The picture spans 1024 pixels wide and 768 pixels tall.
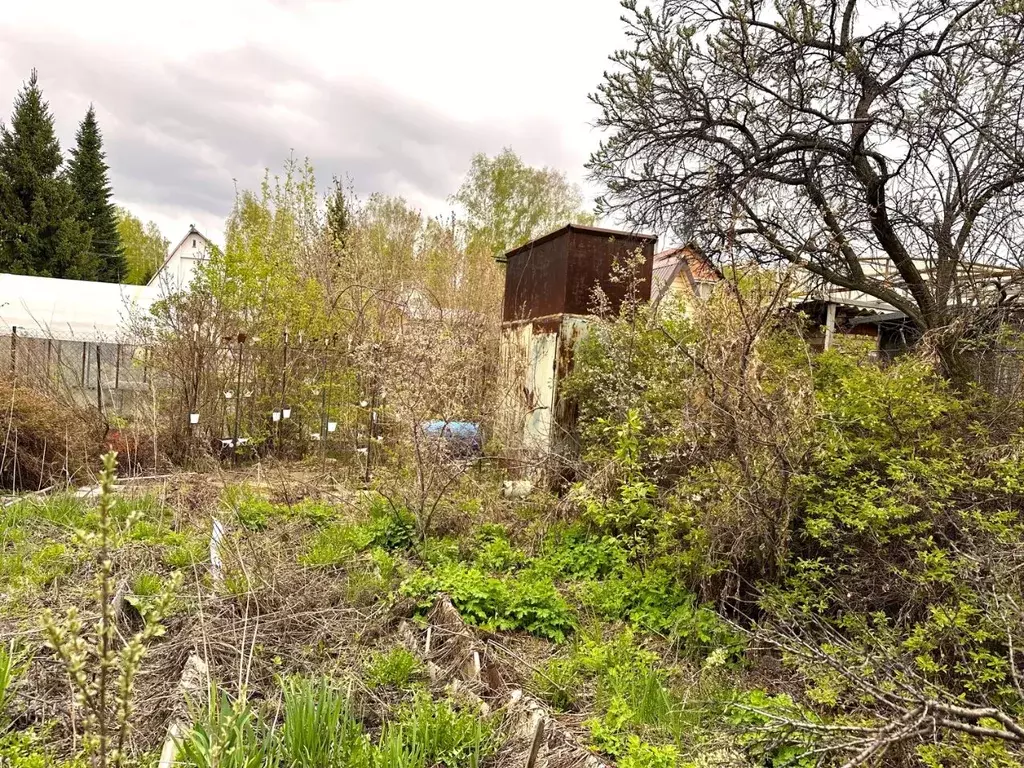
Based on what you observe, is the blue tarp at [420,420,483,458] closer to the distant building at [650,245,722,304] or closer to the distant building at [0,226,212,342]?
the distant building at [650,245,722,304]

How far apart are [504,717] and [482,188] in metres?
23.2

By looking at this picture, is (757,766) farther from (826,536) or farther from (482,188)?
(482,188)

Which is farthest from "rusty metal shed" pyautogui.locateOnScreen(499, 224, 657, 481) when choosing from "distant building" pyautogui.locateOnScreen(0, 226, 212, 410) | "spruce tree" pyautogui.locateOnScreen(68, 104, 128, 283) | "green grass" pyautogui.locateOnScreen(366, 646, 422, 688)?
"spruce tree" pyautogui.locateOnScreen(68, 104, 128, 283)

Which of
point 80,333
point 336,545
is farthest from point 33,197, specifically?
point 336,545

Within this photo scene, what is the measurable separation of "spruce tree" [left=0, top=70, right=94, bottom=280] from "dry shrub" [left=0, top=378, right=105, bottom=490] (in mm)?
24108

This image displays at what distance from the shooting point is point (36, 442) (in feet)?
21.5

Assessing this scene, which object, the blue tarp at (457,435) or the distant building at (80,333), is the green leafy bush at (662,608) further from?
the distant building at (80,333)

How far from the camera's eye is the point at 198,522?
5.21 m

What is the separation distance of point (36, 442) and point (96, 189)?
32.6 metres

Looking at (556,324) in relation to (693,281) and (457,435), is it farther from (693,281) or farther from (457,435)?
(457,435)

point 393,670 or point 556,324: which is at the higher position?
point 556,324

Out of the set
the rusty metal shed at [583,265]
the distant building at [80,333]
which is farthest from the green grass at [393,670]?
the distant building at [80,333]

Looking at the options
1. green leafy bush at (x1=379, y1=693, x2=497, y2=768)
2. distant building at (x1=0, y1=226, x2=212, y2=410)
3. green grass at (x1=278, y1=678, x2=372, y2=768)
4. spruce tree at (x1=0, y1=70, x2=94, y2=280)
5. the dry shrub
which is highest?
spruce tree at (x1=0, y1=70, x2=94, y2=280)

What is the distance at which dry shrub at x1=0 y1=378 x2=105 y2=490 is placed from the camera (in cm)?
636
